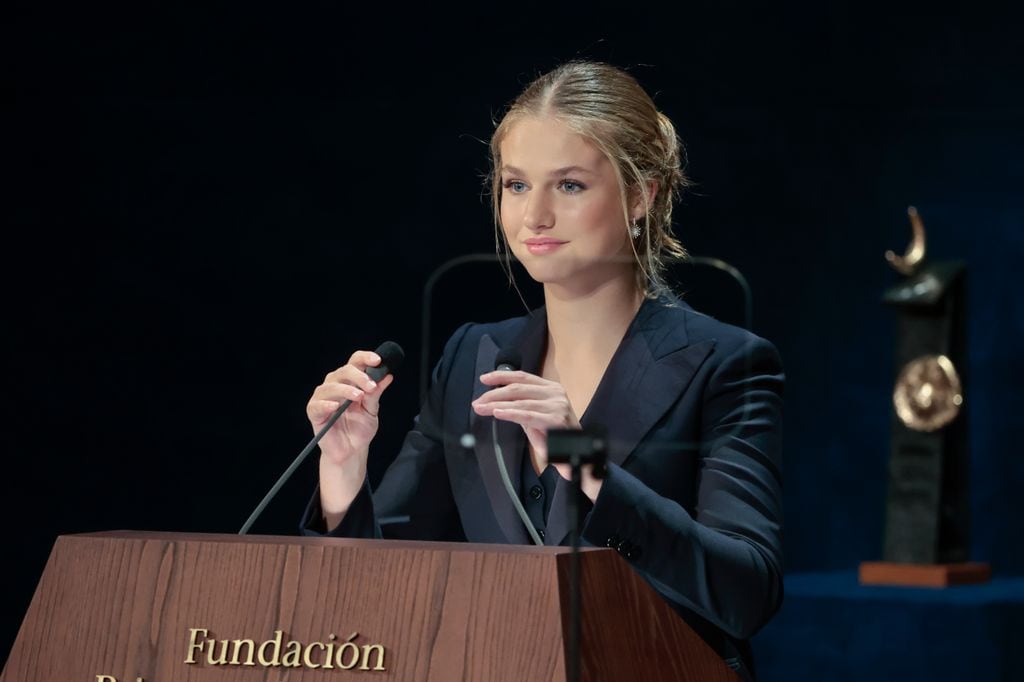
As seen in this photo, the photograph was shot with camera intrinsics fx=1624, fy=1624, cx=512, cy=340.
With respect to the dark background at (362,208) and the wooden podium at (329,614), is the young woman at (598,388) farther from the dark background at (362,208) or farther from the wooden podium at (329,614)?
the dark background at (362,208)

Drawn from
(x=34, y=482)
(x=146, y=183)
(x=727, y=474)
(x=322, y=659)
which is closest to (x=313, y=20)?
(x=146, y=183)

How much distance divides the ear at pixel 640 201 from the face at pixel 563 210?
0.03 metres

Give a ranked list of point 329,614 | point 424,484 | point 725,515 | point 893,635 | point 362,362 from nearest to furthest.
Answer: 1. point 329,614
2. point 362,362
3. point 725,515
4. point 424,484
5. point 893,635

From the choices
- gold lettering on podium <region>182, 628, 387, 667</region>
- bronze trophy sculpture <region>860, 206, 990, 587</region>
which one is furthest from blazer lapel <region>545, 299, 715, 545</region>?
bronze trophy sculpture <region>860, 206, 990, 587</region>

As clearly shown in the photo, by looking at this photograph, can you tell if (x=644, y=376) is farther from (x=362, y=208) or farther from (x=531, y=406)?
(x=362, y=208)

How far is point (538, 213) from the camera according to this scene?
2006 millimetres

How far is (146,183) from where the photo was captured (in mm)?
3928

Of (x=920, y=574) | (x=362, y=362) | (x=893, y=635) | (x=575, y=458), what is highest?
(x=920, y=574)

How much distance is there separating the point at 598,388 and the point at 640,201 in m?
0.25

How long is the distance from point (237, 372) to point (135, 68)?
851 mm

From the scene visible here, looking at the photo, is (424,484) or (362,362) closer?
(362,362)

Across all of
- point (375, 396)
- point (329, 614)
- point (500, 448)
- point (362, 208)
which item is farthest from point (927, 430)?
point (329, 614)

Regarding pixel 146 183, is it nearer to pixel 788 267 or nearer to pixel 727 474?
pixel 788 267

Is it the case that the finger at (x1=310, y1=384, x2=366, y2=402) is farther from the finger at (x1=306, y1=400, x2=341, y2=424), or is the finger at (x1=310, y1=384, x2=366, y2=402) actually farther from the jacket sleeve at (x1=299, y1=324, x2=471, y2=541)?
the jacket sleeve at (x1=299, y1=324, x2=471, y2=541)
